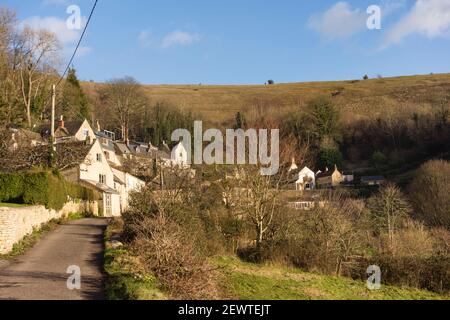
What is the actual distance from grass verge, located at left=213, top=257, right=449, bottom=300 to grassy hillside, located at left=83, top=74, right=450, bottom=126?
7161cm

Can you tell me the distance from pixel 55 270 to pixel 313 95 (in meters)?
112

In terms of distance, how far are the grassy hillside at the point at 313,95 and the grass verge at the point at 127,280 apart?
7912 cm

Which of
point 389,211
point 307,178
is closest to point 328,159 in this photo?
point 307,178

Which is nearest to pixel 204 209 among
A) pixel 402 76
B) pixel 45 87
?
pixel 45 87

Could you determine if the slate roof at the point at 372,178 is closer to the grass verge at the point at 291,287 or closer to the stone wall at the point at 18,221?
the grass verge at the point at 291,287

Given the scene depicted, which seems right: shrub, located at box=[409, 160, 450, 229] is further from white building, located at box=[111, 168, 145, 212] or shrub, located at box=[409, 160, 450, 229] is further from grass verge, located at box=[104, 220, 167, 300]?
white building, located at box=[111, 168, 145, 212]

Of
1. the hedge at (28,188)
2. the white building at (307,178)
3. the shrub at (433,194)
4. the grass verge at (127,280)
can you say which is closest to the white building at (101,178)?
the hedge at (28,188)

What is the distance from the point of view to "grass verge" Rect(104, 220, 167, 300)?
11.5m

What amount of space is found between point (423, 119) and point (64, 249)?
73520 millimetres

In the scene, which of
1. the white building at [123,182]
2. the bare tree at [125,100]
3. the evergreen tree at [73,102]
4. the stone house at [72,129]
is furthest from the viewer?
the bare tree at [125,100]

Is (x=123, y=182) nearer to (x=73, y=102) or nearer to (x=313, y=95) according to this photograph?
(x=73, y=102)

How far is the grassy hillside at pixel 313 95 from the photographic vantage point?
341 feet

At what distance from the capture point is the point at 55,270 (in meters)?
15.1

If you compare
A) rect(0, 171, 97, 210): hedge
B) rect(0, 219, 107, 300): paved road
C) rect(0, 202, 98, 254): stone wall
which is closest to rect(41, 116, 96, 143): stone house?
rect(0, 202, 98, 254): stone wall
